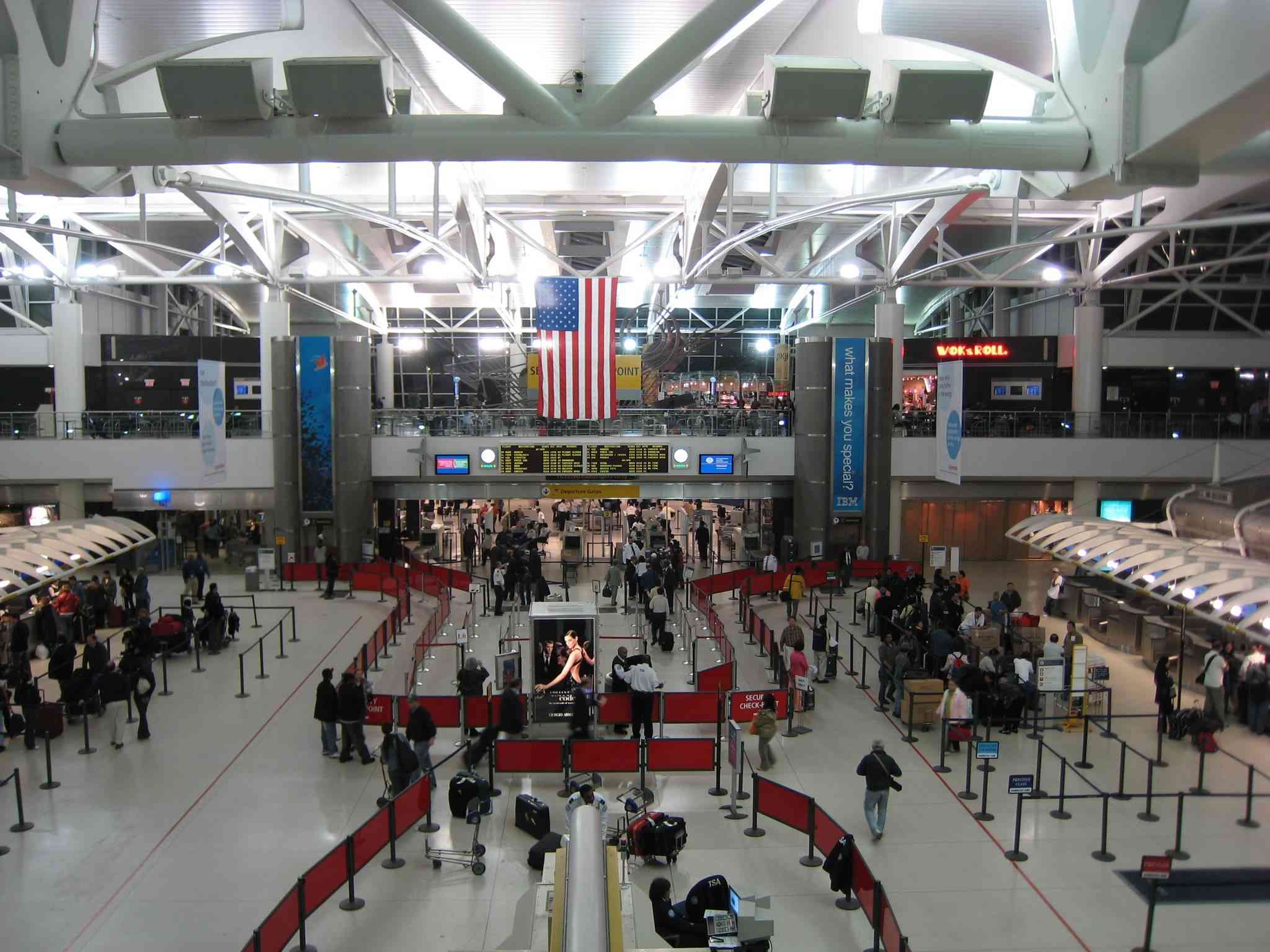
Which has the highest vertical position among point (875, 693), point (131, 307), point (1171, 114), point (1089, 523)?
point (131, 307)

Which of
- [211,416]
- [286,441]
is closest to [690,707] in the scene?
[211,416]

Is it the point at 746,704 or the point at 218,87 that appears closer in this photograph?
the point at 218,87

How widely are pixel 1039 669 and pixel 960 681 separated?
115 cm

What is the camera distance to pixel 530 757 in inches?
434

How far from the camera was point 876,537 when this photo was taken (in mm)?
26391

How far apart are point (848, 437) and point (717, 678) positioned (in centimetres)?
1425

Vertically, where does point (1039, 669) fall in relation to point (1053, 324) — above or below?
below

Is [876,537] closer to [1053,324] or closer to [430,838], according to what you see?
[1053,324]

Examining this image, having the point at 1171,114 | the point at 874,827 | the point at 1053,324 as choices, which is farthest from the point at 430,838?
the point at 1053,324

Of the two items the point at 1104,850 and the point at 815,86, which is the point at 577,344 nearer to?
the point at 815,86

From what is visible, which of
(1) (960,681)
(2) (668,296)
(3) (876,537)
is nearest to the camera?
(1) (960,681)

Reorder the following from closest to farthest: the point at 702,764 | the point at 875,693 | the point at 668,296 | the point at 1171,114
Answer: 1. the point at 1171,114
2. the point at 702,764
3. the point at 875,693
4. the point at 668,296

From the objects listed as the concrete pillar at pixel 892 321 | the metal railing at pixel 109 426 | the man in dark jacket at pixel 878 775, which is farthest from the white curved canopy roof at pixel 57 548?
the concrete pillar at pixel 892 321

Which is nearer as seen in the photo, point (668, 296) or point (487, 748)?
point (487, 748)
